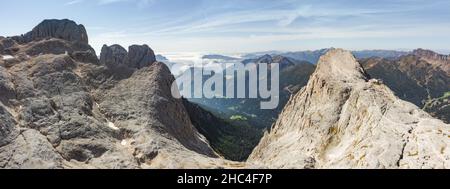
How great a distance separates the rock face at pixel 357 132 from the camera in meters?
49.6

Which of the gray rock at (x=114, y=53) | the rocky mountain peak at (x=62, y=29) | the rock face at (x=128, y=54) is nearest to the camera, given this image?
the rock face at (x=128, y=54)

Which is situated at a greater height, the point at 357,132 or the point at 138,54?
the point at 138,54

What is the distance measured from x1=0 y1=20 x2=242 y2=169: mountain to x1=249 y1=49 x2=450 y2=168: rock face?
13.7m

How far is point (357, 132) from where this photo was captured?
6031 centimetres

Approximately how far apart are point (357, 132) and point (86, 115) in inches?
1557

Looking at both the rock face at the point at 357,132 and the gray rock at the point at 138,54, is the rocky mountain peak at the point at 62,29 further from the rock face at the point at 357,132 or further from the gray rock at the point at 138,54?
the rock face at the point at 357,132

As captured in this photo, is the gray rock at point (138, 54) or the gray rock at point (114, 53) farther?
the gray rock at point (114, 53)

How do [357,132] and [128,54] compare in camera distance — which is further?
[128,54]

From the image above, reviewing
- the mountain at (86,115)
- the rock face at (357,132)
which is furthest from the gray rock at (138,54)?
the rock face at (357,132)

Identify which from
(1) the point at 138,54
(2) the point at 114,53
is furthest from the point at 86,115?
(2) the point at 114,53

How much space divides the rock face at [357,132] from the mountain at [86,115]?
13722mm

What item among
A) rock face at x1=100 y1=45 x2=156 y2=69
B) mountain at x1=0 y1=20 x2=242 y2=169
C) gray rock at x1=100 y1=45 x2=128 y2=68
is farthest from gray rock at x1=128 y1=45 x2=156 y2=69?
mountain at x1=0 y1=20 x2=242 y2=169

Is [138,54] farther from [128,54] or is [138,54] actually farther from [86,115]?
[86,115]
